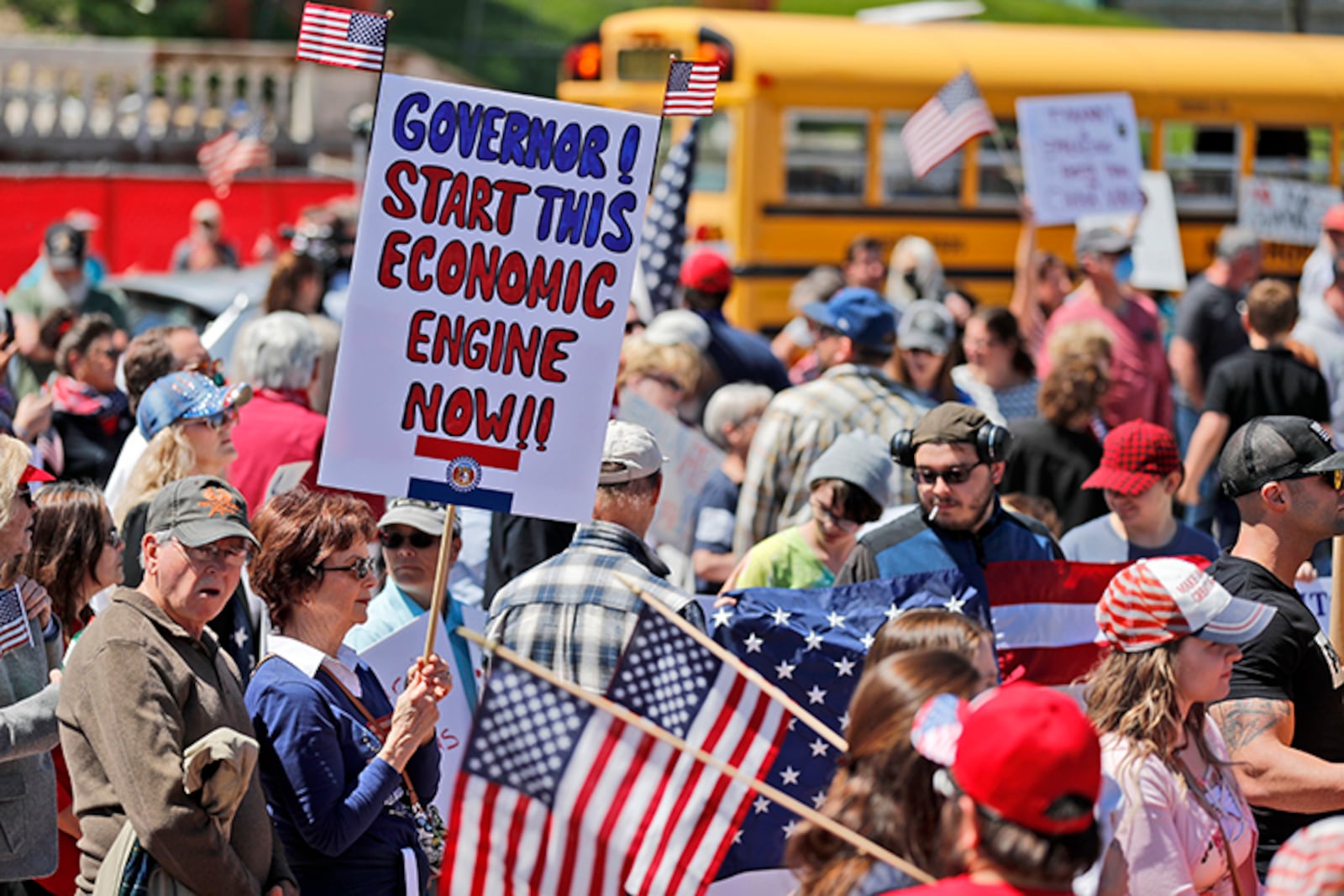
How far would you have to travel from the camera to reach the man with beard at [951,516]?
5.34m

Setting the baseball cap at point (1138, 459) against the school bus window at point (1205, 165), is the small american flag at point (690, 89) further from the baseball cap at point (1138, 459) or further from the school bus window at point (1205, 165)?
the school bus window at point (1205, 165)

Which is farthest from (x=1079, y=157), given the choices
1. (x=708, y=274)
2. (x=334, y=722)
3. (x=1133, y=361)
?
(x=334, y=722)

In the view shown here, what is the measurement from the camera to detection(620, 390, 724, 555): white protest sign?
6.80 meters

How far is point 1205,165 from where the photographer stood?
1548 cm

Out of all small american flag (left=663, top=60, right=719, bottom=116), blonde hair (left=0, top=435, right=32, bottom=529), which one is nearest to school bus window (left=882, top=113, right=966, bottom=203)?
small american flag (left=663, top=60, right=719, bottom=116)

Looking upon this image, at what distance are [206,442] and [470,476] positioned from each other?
188cm

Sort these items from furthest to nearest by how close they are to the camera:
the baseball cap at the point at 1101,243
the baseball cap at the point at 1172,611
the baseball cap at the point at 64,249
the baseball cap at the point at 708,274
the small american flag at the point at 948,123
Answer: the small american flag at the point at 948,123, the baseball cap at the point at 64,249, the baseball cap at the point at 1101,243, the baseball cap at the point at 708,274, the baseball cap at the point at 1172,611

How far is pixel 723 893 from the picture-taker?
4668mm

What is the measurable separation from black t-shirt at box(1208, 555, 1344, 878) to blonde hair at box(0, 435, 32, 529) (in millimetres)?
3010

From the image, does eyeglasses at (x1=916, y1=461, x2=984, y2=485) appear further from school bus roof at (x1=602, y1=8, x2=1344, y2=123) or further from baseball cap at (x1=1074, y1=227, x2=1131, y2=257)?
school bus roof at (x1=602, y1=8, x2=1344, y2=123)

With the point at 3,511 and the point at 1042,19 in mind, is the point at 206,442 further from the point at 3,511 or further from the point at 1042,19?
the point at 1042,19

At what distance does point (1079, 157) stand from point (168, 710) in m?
8.99

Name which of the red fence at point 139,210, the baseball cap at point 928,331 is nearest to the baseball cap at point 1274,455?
the baseball cap at point 928,331

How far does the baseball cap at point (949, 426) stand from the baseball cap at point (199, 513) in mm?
2125
